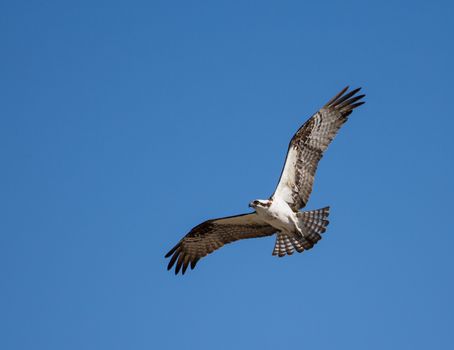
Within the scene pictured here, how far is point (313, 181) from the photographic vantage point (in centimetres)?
1448

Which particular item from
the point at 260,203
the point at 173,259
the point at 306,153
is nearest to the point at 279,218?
the point at 260,203

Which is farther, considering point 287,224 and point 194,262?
point 194,262

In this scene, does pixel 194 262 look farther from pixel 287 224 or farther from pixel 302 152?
pixel 302 152

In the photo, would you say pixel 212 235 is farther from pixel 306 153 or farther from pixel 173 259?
pixel 306 153

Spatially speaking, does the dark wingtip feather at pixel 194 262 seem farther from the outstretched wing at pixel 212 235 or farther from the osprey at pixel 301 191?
the osprey at pixel 301 191

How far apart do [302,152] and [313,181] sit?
0.58 meters

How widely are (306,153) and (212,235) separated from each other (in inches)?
99.3

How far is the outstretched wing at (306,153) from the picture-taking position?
14367 millimetres

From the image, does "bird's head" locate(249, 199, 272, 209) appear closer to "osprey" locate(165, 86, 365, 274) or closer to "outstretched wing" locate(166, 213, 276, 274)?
"osprey" locate(165, 86, 365, 274)

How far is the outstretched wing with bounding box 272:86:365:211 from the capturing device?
14.4 metres

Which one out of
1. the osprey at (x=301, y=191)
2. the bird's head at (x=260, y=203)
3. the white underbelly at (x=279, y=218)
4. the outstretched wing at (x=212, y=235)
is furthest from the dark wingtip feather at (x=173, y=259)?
the bird's head at (x=260, y=203)

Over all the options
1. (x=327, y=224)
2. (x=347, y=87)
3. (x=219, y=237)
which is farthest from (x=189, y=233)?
(x=347, y=87)

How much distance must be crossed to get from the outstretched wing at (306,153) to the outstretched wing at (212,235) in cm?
81

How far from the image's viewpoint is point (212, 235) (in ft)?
50.3
